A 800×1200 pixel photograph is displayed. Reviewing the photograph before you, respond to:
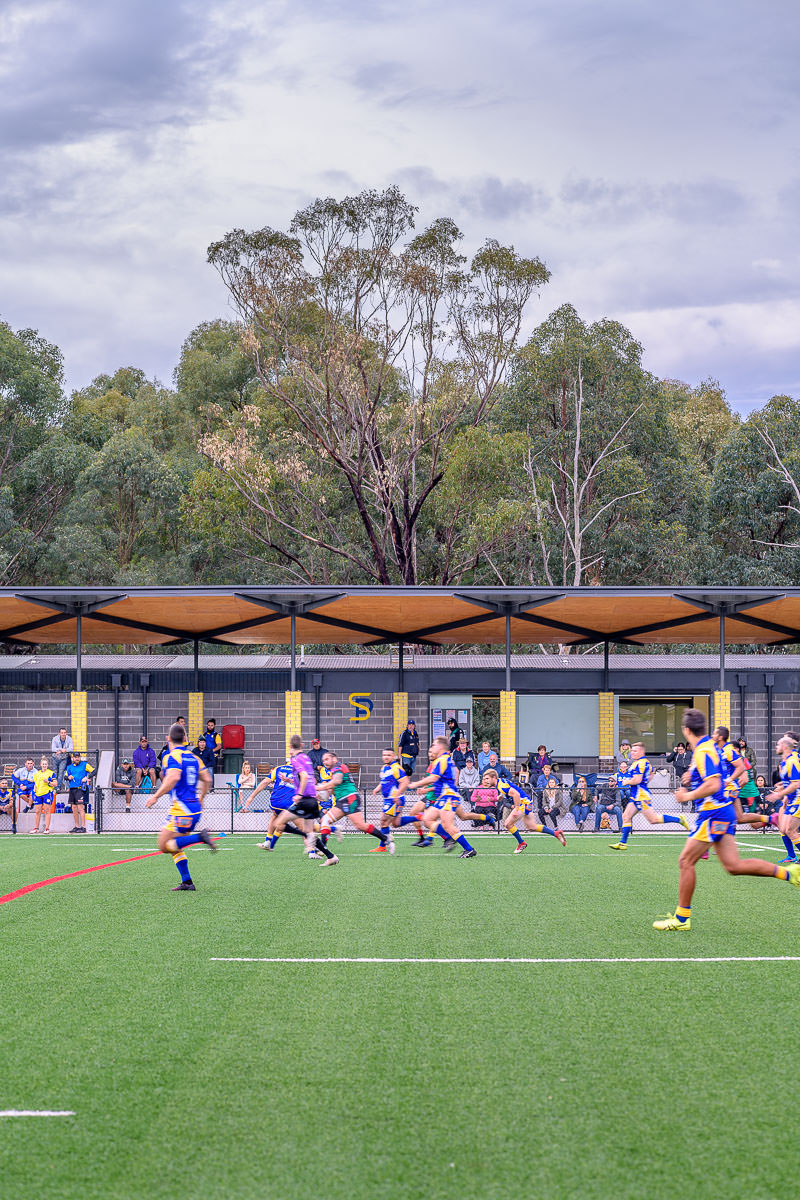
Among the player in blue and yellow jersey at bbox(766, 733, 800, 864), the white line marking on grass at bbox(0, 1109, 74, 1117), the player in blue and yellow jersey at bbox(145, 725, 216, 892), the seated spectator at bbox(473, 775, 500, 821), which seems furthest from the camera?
the seated spectator at bbox(473, 775, 500, 821)

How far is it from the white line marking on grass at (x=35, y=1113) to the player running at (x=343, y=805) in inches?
394

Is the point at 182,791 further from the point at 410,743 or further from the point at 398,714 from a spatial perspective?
the point at 398,714

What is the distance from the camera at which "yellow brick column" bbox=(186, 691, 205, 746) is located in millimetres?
28234

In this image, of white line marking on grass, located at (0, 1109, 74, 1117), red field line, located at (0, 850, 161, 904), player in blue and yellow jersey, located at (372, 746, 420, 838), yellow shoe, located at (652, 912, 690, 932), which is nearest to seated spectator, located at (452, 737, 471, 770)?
player in blue and yellow jersey, located at (372, 746, 420, 838)

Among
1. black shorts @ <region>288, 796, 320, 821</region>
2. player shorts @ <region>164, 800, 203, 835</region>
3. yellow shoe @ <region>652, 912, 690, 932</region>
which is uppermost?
player shorts @ <region>164, 800, 203, 835</region>

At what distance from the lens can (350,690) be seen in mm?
28578

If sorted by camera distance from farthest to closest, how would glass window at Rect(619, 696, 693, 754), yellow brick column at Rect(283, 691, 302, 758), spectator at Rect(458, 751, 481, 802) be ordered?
glass window at Rect(619, 696, 693, 754), yellow brick column at Rect(283, 691, 302, 758), spectator at Rect(458, 751, 481, 802)

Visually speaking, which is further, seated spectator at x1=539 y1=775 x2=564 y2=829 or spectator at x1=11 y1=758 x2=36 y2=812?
spectator at x1=11 y1=758 x2=36 y2=812

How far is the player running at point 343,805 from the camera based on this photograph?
1582 centimetres

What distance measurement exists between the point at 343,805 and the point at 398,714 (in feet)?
39.1

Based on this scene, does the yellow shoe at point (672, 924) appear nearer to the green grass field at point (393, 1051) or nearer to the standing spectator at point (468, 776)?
the green grass field at point (393, 1051)

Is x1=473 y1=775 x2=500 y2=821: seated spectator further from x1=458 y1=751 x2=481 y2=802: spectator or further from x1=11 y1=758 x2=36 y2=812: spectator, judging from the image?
x1=11 y1=758 x2=36 y2=812: spectator

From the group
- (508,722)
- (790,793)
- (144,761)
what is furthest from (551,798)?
(144,761)

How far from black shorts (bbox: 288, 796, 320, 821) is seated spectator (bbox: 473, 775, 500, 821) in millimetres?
6513
